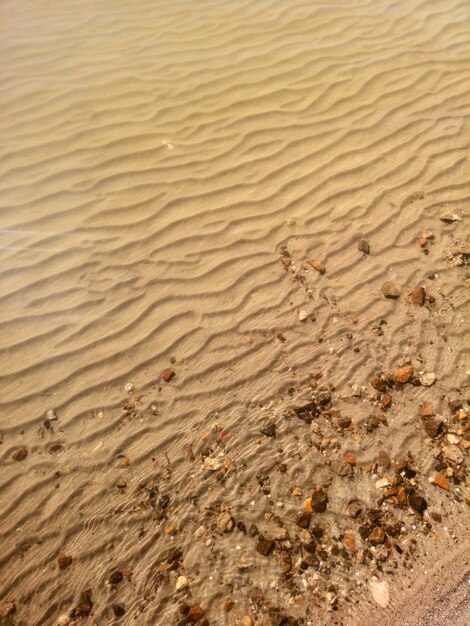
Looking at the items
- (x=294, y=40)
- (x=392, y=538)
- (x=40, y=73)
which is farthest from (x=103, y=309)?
(x=294, y=40)

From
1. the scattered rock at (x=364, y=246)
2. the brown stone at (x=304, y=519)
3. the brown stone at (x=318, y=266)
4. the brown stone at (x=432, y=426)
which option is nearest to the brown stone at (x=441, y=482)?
the brown stone at (x=432, y=426)

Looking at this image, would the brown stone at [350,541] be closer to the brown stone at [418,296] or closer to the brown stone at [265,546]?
the brown stone at [265,546]

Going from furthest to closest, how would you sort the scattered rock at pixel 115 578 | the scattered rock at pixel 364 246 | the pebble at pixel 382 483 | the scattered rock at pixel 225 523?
the scattered rock at pixel 364 246 → the pebble at pixel 382 483 → the scattered rock at pixel 225 523 → the scattered rock at pixel 115 578

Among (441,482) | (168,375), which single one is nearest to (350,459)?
(441,482)

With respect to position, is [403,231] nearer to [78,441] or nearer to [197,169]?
[197,169]

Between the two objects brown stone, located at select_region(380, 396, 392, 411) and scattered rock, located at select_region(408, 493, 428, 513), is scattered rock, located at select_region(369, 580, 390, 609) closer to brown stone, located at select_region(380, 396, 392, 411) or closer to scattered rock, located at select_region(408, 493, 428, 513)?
scattered rock, located at select_region(408, 493, 428, 513)

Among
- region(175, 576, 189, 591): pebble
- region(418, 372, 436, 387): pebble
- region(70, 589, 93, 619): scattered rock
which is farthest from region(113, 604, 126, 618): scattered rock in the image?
region(418, 372, 436, 387): pebble

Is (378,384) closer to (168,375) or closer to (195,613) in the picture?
(168,375)
